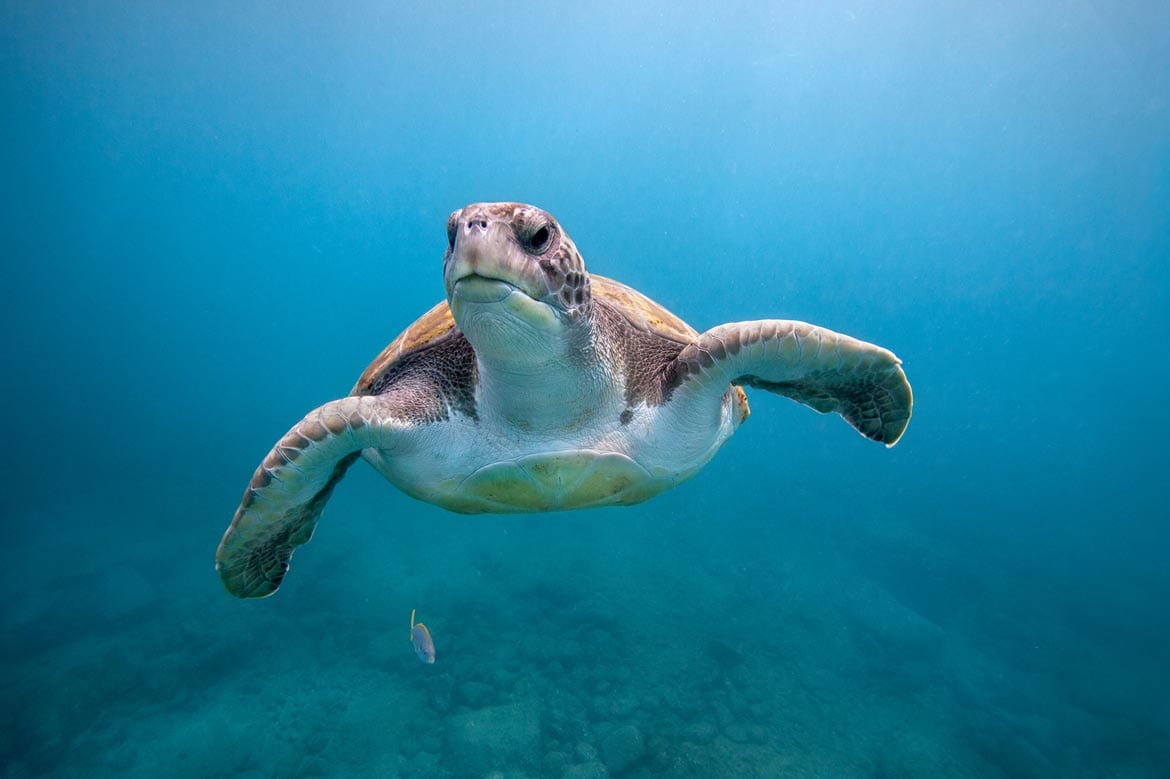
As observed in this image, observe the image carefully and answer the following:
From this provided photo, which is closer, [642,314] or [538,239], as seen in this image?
[538,239]

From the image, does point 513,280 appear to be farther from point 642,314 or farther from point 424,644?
point 424,644

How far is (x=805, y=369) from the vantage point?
7.68 feet

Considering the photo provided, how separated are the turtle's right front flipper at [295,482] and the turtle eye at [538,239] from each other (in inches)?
41.4

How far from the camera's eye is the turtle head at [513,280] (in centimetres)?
155

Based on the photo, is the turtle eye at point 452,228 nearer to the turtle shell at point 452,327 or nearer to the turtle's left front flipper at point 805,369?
the turtle shell at point 452,327

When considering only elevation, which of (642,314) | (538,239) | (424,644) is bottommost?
(424,644)

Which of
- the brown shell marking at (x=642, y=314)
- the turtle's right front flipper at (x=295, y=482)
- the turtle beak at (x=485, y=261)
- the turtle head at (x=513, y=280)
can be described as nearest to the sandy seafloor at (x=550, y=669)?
the turtle's right front flipper at (x=295, y=482)

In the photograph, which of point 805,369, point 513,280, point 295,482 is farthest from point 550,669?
point 513,280

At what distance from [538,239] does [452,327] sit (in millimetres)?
1200

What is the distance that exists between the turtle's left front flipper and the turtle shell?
0.34m

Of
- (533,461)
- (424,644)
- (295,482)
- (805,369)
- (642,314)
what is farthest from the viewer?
(424,644)

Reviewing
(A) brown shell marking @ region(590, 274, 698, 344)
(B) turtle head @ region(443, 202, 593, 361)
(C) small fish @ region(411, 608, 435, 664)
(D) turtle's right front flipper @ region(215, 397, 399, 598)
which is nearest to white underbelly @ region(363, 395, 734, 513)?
(D) turtle's right front flipper @ region(215, 397, 399, 598)

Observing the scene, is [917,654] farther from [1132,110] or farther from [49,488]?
[1132,110]

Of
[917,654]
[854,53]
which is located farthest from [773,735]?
[854,53]
